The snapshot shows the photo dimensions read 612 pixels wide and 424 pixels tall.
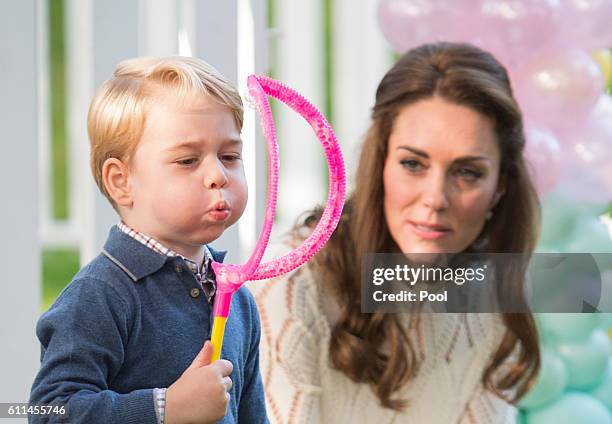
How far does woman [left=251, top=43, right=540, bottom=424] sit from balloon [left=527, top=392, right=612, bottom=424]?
0.25m

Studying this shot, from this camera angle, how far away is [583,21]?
205 cm

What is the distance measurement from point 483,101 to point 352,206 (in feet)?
0.96

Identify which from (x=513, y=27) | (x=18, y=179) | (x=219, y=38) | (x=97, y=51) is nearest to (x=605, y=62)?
(x=513, y=27)

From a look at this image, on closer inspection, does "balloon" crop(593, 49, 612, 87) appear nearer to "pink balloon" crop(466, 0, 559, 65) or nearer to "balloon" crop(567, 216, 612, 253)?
"pink balloon" crop(466, 0, 559, 65)

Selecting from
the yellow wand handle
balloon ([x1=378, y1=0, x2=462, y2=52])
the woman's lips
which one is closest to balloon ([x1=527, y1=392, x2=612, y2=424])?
the woman's lips

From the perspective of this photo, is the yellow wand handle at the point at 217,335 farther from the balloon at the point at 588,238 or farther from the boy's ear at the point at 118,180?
the balloon at the point at 588,238

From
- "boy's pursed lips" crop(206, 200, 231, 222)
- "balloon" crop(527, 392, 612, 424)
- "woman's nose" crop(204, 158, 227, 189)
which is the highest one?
"woman's nose" crop(204, 158, 227, 189)

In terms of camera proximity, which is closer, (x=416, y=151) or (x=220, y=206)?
(x=220, y=206)

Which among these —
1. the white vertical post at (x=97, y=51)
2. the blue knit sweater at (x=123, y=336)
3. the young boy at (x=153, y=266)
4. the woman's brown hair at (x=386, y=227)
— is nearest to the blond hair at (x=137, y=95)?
the young boy at (x=153, y=266)

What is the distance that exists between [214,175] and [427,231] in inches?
31.0

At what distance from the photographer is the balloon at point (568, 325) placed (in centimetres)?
208

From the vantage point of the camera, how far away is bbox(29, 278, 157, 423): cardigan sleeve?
3.22ft

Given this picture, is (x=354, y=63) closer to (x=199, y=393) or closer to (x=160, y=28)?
(x=160, y=28)

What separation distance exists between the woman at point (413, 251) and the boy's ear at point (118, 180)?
645 millimetres
